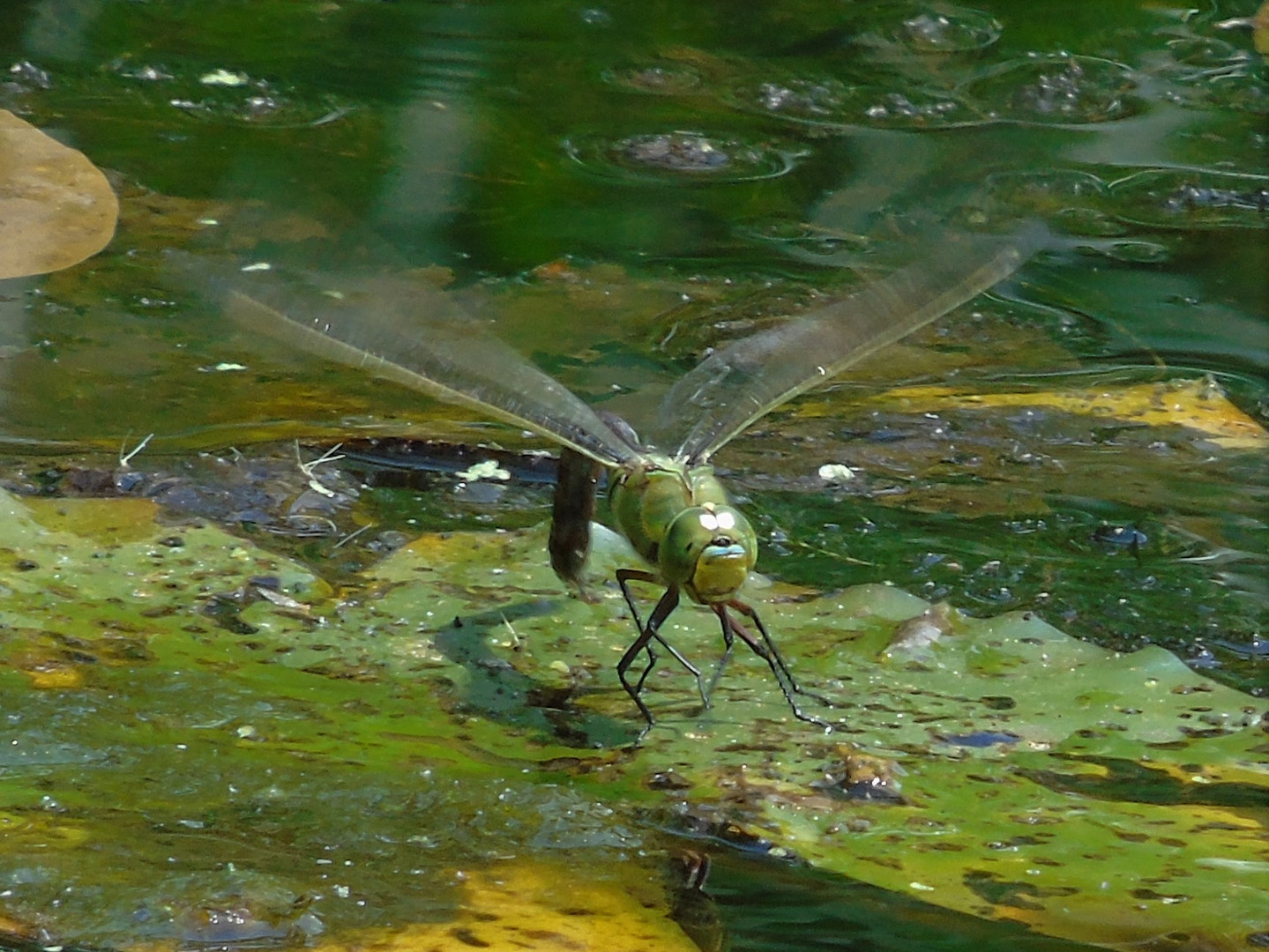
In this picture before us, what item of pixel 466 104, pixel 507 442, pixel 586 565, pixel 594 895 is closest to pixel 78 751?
pixel 594 895

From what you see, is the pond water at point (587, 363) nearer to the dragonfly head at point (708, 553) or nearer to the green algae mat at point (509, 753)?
the green algae mat at point (509, 753)

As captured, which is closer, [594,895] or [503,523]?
[594,895]

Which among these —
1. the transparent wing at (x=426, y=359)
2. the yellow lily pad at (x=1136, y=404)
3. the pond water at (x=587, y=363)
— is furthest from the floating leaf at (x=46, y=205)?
the yellow lily pad at (x=1136, y=404)

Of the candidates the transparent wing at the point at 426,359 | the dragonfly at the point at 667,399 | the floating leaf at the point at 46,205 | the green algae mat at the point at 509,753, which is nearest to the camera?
the green algae mat at the point at 509,753

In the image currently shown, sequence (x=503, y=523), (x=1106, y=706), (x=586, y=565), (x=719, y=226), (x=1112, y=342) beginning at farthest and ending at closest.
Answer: (x=719, y=226) → (x=1112, y=342) → (x=503, y=523) → (x=586, y=565) → (x=1106, y=706)

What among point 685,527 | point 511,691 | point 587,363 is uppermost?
point 685,527

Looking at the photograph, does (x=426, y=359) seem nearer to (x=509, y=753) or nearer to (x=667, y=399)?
(x=667, y=399)

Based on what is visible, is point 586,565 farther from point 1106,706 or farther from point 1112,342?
point 1112,342

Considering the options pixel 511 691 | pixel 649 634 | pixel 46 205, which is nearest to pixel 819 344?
pixel 649 634
